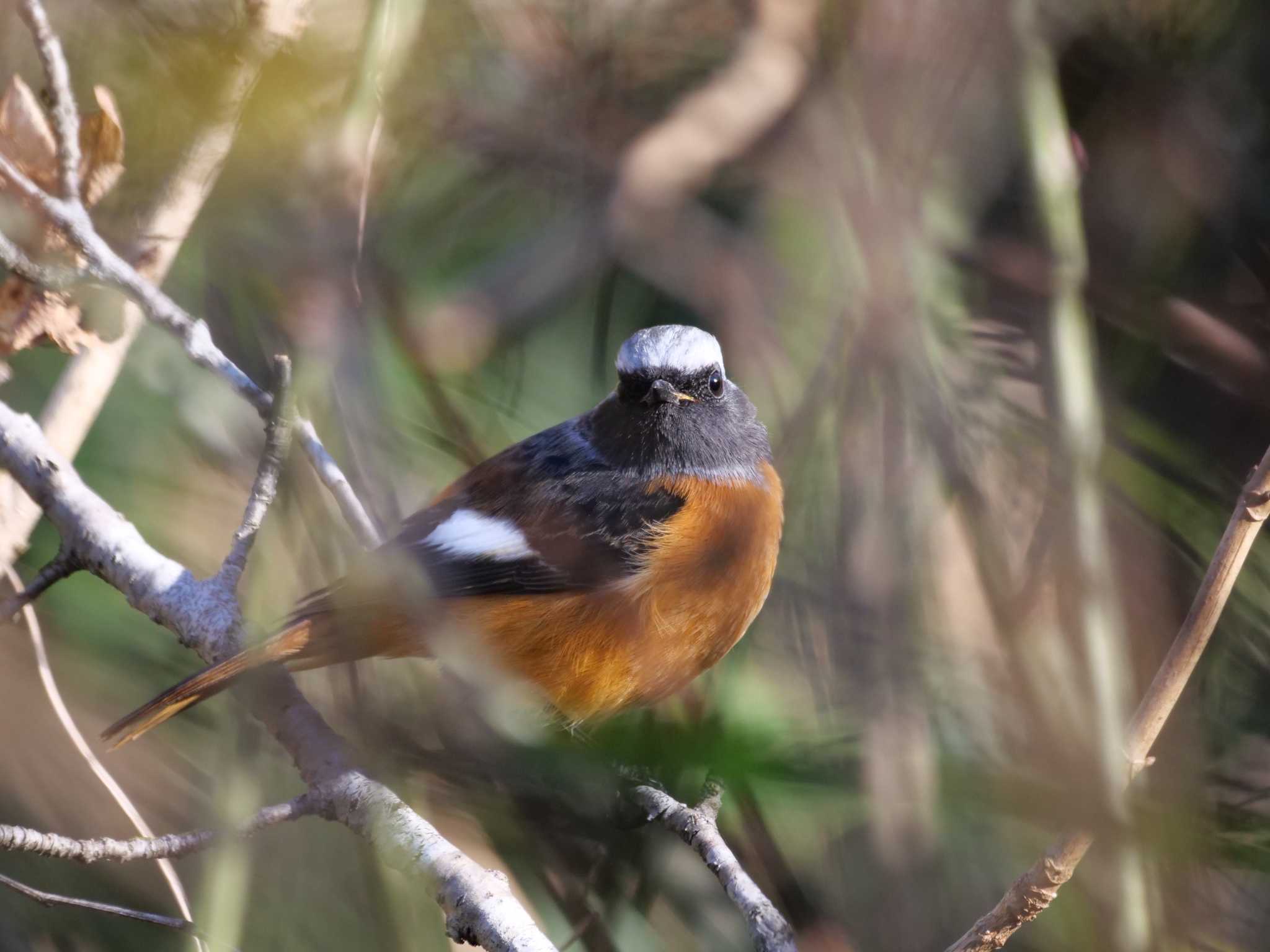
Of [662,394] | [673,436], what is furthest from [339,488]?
[673,436]

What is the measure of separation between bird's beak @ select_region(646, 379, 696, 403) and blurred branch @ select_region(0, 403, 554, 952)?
116cm

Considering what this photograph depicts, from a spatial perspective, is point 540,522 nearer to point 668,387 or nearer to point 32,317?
point 668,387

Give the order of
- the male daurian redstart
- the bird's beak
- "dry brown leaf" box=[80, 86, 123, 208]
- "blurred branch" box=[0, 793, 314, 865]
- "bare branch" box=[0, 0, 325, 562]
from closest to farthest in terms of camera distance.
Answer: "bare branch" box=[0, 0, 325, 562], "blurred branch" box=[0, 793, 314, 865], "dry brown leaf" box=[80, 86, 123, 208], the male daurian redstart, the bird's beak

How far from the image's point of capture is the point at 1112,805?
0.75 meters

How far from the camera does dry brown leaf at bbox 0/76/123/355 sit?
2.15m

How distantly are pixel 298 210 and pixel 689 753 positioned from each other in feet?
3.94

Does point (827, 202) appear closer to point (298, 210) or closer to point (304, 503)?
point (298, 210)

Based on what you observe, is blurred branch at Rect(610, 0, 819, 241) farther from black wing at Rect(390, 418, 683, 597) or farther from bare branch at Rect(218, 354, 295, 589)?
bare branch at Rect(218, 354, 295, 589)

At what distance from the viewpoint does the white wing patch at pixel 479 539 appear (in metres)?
2.82

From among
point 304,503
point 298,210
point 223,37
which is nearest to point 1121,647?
point 304,503

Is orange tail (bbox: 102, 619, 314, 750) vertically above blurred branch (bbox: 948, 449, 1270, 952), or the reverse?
orange tail (bbox: 102, 619, 314, 750)

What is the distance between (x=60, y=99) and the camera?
1.91 m

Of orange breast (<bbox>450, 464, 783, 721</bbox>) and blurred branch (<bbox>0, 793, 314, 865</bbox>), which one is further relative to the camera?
orange breast (<bbox>450, 464, 783, 721</bbox>)

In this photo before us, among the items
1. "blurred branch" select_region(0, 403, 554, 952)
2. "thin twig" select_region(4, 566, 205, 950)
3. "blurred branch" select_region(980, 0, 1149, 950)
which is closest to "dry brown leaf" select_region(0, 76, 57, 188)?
"blurred branch" select_region(0, 403, 554, 952)
